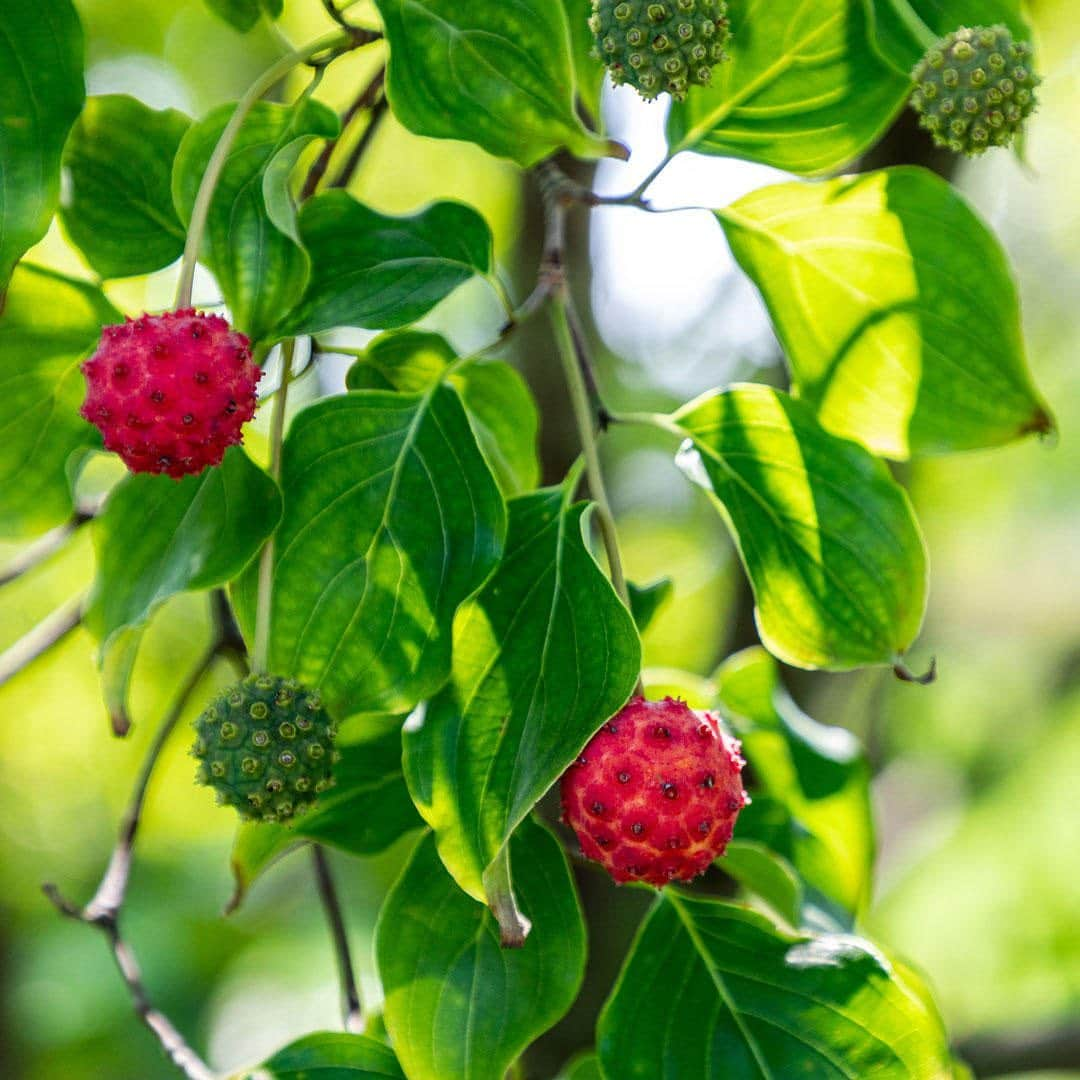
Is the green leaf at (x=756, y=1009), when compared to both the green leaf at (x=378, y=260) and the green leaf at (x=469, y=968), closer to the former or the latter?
the green leaf at (x=469, y=968)

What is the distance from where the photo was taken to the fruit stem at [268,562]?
859 mm

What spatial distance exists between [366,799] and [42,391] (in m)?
0.42

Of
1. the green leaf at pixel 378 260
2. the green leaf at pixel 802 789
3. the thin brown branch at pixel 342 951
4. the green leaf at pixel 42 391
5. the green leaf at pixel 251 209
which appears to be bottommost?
the thin brown branch at pixel 342 951

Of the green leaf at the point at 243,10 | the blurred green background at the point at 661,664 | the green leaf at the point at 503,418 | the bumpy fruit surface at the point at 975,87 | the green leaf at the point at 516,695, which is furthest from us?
the blurred green background at the point at 661,664

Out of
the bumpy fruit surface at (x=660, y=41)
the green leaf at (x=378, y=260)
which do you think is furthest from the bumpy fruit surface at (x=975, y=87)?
the green leaf at (x=378, y=260)

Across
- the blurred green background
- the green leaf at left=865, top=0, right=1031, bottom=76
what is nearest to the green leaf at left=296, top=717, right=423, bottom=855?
the green leaf at left=865, top=0, right=1031, bottom=76

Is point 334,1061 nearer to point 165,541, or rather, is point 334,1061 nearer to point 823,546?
point 165,541

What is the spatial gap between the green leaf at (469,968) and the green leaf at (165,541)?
0.27 metres

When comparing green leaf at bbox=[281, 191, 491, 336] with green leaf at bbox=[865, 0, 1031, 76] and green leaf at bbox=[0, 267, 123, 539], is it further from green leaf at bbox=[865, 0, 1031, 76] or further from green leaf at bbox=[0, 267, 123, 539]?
green leaf at bbox=[865, 0, 1031, 76]

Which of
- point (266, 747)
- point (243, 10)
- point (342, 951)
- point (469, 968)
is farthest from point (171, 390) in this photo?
point (342, 951)

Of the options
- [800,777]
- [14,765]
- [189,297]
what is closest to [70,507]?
[189,297]

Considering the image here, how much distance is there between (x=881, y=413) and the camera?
0.96 metres

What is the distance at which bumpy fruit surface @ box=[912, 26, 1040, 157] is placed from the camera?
0.90 meters

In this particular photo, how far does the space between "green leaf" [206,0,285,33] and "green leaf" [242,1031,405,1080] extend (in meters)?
0.81
